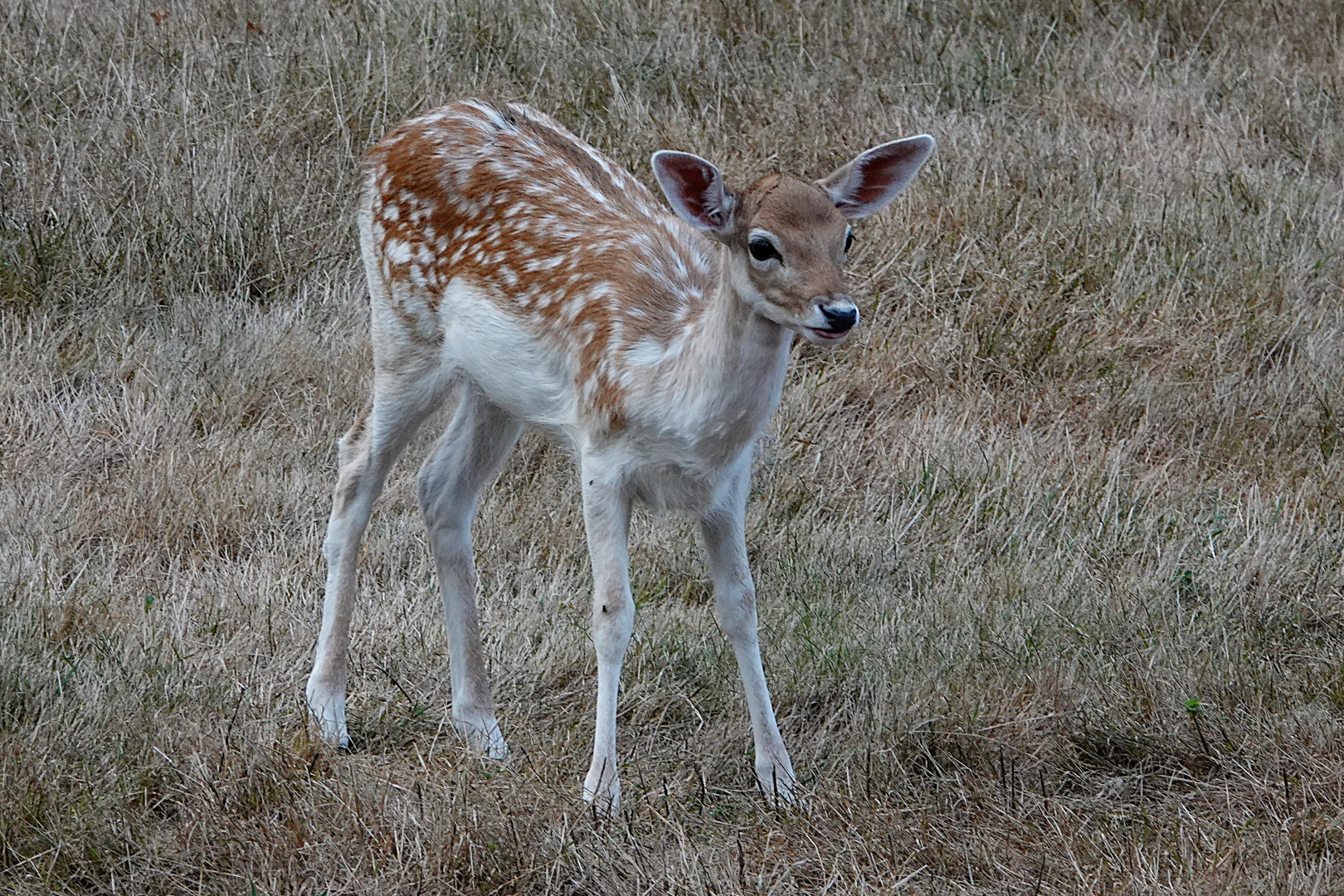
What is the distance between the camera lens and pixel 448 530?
4.74 metres

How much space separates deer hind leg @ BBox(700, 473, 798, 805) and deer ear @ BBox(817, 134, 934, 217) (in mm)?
751

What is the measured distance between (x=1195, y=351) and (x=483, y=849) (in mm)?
3918

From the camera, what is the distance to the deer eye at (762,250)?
12.3 feet

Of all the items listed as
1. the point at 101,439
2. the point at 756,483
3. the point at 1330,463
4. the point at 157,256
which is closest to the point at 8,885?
the point at 101,439

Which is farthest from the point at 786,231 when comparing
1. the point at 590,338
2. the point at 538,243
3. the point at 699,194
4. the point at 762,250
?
the point at 538,243

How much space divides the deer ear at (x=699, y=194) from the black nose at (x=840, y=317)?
18.2 inches

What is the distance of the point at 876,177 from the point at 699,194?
50cm

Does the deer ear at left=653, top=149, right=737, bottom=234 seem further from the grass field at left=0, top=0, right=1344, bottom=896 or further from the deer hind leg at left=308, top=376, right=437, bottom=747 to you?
the grass field at left=0, top=0, right=1344, bottom=896

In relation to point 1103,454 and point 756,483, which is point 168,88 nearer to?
point 756,483

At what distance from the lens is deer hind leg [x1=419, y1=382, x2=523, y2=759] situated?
4418 mm

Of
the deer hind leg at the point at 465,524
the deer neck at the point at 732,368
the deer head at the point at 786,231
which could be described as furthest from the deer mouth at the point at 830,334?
the deer hind leg at the point at 465,524

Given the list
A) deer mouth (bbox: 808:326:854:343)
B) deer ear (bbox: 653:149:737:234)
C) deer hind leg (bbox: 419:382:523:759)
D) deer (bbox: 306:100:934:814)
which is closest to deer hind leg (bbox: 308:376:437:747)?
deer (bbox: 306:100:934:814)

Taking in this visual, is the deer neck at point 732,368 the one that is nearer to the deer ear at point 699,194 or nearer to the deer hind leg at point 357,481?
the deer ear at point 699,194

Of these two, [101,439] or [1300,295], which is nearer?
[101,439]
